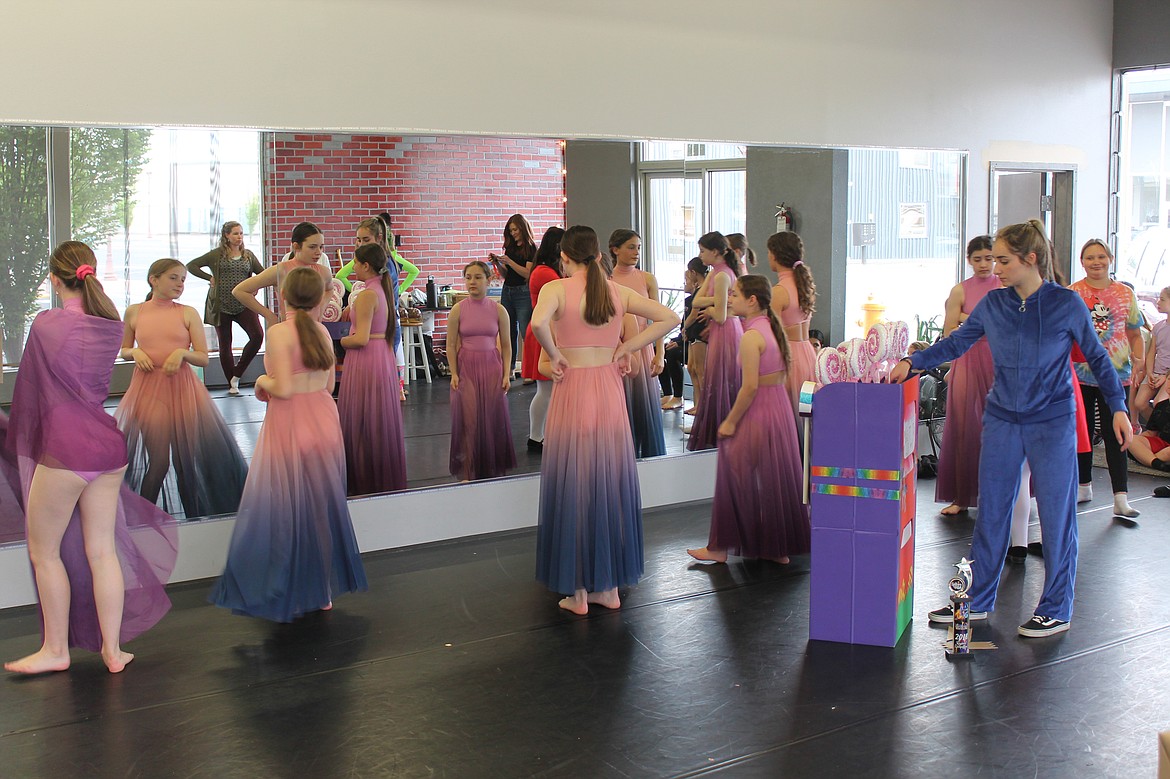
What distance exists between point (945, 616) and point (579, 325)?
2.12m

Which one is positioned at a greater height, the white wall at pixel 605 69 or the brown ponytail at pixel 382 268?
the white wall at pixel 605 69

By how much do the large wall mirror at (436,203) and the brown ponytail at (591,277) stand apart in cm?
140

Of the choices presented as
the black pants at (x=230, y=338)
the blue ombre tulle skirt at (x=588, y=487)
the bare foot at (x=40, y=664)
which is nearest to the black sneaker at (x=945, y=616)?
the blue ombre tulle skirt at (x=588, y=487)

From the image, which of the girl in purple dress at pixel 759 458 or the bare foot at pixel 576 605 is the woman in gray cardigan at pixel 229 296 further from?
the girl in purple dress at pixel 759 458

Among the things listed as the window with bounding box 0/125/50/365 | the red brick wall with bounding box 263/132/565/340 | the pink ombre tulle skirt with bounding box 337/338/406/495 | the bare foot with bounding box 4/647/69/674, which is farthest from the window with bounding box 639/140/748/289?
the bare foot with bounding box 4/647/69/674

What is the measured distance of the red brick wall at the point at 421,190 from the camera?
593cm

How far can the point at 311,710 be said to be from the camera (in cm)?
428

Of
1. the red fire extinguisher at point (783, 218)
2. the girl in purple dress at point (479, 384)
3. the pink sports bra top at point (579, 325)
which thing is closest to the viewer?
the pink sports bra top at point (579, 325)

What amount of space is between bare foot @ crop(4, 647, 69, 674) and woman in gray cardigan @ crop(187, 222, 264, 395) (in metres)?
1.71

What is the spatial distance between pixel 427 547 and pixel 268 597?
1.53 meters

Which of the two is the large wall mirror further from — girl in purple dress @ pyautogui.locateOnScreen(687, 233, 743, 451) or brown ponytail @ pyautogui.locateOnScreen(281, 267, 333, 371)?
brown ponytail @ pyautogui.locateOnScreen(281, 267, 333, 371)

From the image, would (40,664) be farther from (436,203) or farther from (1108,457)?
(1108,457)

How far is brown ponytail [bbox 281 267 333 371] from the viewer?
5.05 metres

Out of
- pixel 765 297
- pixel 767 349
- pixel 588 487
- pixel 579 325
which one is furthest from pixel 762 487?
pixel 579 325
